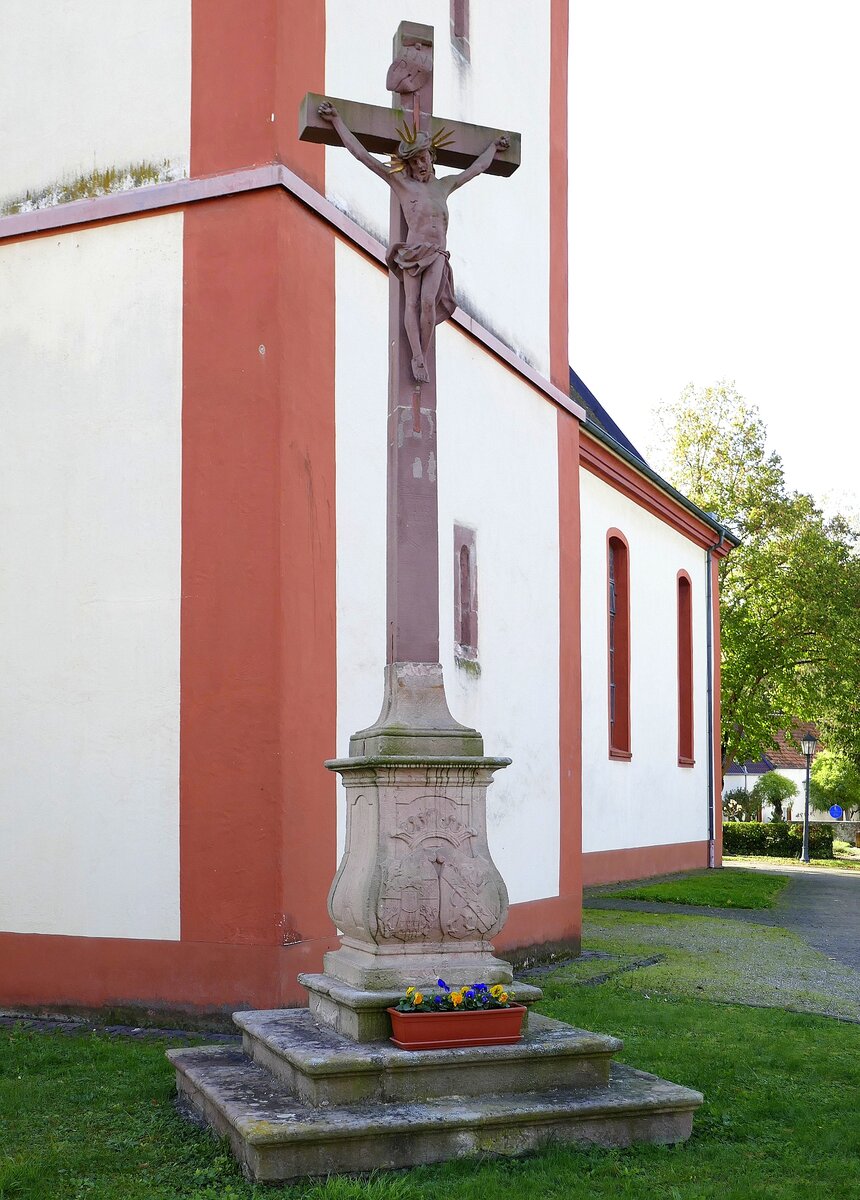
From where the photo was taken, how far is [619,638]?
69.2ft

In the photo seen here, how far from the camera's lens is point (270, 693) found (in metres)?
8.24

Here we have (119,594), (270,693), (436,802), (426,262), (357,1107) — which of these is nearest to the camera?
(357,1107)

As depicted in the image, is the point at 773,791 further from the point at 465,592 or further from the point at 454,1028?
the point at 454,1028

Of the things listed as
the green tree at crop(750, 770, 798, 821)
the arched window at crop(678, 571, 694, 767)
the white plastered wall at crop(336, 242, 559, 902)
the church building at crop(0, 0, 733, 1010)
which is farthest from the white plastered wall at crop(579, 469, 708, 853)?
the green tree at crop(750, 770, 798, 821)

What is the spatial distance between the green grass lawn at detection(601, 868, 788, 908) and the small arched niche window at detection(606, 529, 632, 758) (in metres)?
2.33

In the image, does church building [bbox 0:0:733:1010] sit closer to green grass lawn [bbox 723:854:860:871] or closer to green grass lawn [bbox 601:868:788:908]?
green grass lawn [bbox 601:868:788:908]

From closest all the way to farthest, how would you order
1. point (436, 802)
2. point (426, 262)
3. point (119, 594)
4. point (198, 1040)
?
point (436, 802), point (426, 262), point (198, 1040), point (119, 594)

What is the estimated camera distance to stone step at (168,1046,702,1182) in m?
4.92

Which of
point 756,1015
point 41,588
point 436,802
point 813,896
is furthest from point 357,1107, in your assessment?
point 813,896

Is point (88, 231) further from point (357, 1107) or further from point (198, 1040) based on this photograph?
point (357, 1107)

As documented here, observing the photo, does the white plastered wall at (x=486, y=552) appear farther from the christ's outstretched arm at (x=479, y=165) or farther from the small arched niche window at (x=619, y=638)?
the small arched niche window at (x=619, y=638)

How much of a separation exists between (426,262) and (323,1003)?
3.57 m

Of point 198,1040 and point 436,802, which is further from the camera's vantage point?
point 198,1040

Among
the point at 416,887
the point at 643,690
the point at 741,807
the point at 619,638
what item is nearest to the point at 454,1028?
the point at 416,887
